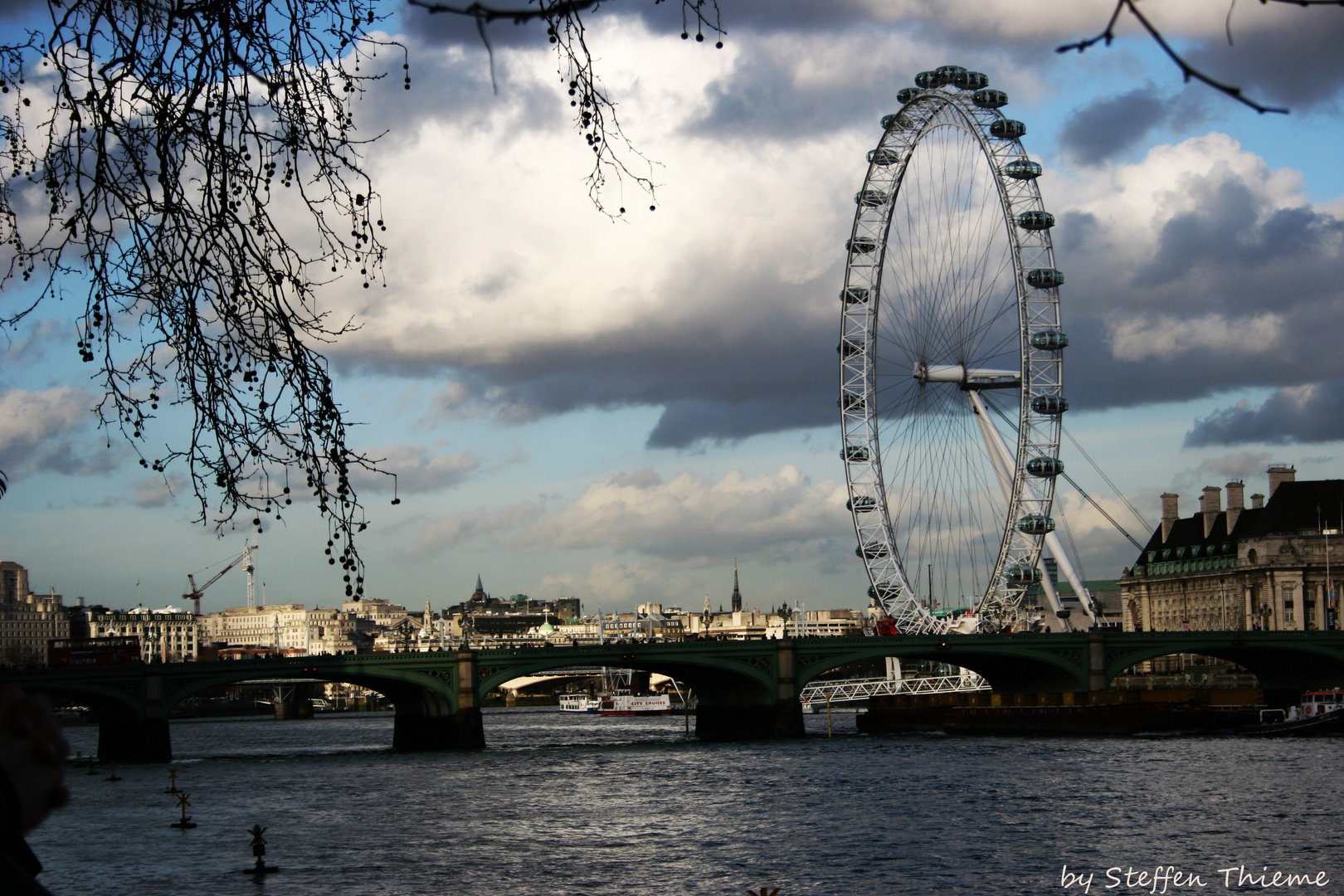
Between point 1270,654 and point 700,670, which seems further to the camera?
point 1270,654

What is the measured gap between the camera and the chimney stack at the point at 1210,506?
153500 mm

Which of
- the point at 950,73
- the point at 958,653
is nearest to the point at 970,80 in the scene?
the point at 950,73

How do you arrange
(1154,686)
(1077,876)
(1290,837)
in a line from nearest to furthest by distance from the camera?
1. (1077,876)
2. (1290,837)
3. (1154,686)

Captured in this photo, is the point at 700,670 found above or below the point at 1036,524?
below

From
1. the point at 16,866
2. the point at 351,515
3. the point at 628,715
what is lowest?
the point at 628,715

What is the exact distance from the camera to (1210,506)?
15450 centimetres

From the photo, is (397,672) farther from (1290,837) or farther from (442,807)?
(1290,837)

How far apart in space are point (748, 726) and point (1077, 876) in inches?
2373

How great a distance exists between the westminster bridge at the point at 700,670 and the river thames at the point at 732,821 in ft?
15.2

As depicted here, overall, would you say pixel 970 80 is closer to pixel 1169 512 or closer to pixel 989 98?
pixel 989 98

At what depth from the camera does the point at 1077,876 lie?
35188mm

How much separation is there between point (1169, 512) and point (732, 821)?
131m

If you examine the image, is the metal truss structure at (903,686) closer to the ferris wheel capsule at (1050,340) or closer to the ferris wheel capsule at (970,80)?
the ferris wheel capsule at (1050,340)

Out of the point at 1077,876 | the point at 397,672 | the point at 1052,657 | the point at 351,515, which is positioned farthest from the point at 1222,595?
the point at 351,515
